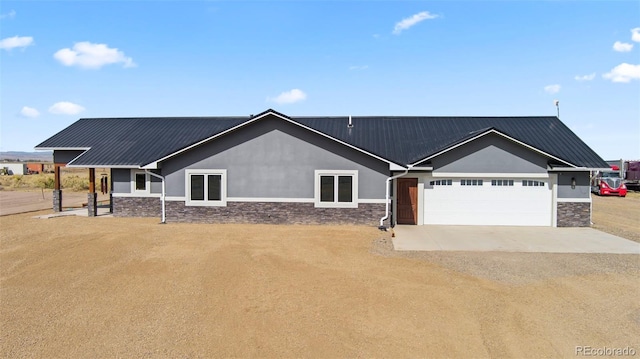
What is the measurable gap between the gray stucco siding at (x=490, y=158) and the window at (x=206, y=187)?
9.39 metres

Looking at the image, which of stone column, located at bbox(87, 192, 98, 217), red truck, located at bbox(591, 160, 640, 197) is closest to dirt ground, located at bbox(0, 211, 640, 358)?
stone column, located at bbox(87, 192, 98, 217)

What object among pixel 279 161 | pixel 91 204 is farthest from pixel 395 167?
pixel 91 204

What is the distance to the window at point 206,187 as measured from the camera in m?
16.1

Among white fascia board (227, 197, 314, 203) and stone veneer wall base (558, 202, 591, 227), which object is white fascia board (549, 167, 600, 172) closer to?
stone veneer wall base (558, 202, 591, 227)

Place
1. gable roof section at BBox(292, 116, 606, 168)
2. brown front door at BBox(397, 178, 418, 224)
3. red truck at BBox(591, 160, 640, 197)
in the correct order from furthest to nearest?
red truck at BBox(591, 160, 640, 197) → gable roof section at BBox(292, 116, 606, 168) → brown front door at BBox(397, 178, 418, 224)

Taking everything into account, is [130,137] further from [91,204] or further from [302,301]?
[302,301]

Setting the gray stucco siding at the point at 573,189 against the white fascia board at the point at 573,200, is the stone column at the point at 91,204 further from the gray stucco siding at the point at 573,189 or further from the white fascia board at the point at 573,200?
the gray stucco siding at the point at 573,189

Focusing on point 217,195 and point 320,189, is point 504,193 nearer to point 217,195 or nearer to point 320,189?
point 320,189

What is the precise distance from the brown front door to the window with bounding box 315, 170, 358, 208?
8.28 ft

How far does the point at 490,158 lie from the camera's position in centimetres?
1647

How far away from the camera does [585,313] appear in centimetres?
704

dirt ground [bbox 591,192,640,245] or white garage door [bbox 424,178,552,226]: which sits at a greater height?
white garage door [bbox 424,178,552,226]

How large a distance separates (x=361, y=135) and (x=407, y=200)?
216 inches

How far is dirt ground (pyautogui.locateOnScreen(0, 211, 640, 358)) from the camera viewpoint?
5875 mm
